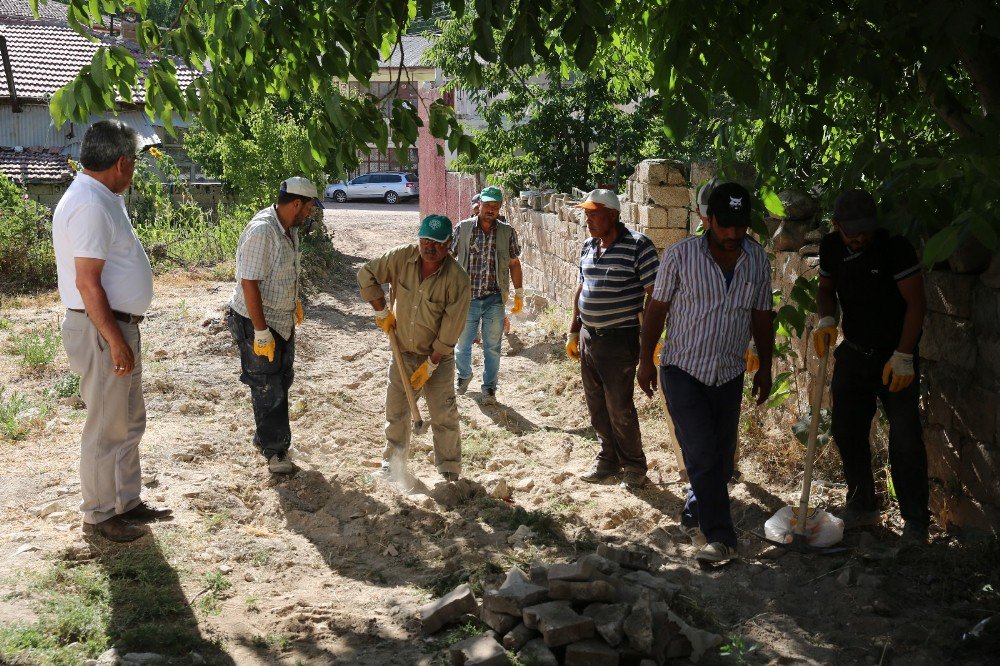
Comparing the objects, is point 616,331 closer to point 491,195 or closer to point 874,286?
point 874,286

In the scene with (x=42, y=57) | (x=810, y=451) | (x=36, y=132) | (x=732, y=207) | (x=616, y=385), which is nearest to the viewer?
(x=732, y=207)

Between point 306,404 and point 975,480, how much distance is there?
16.9ft

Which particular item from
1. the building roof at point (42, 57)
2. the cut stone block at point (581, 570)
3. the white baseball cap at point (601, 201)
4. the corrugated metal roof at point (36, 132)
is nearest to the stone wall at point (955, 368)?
the white baseball cap at point (601, 201)

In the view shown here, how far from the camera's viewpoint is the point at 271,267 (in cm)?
594

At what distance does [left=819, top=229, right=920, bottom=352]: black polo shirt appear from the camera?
15.3 feet

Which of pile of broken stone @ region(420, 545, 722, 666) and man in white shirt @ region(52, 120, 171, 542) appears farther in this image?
man in white shirt @ region(52, 120, 171, 542)

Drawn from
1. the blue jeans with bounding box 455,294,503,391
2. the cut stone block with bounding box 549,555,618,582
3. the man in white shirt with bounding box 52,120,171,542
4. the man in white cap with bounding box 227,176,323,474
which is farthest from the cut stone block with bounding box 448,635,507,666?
the blue jeans with bounding box 455,294,503,391


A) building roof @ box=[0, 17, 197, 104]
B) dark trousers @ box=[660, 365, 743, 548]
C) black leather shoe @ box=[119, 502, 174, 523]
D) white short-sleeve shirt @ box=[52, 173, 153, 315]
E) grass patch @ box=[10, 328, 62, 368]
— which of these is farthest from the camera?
building roof @ box=[0, 17, 197, 104]

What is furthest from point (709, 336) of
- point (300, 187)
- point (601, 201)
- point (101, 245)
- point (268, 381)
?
point (101, 245)

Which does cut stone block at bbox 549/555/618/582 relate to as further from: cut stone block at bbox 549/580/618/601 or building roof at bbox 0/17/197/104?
building roof at bbox 0/17/197/104

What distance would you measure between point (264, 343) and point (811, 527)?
3.36m

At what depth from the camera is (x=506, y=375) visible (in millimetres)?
9406

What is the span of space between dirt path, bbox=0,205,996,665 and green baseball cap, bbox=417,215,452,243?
1.62 metres

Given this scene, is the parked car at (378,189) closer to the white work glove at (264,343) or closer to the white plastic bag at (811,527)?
the white work glove at (264,343)
